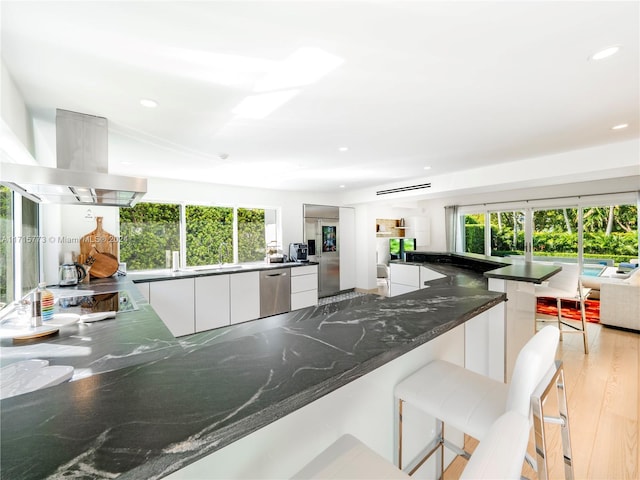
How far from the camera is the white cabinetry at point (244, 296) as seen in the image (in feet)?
14.2

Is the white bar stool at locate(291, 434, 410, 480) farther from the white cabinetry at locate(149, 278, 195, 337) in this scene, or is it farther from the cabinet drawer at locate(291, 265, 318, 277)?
the cabinet drawer at locate(291, 265, 318, 277)

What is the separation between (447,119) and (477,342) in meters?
1.73

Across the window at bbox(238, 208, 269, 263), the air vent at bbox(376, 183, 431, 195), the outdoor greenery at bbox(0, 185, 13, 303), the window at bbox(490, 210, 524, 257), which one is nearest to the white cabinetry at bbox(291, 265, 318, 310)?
the window at bbox(238, 208, 269, 263)

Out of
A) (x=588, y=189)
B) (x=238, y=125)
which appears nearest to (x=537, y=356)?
(x=238, y=125)

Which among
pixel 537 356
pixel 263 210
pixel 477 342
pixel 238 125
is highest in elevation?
pixel 238 125

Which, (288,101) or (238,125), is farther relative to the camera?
(238,125)

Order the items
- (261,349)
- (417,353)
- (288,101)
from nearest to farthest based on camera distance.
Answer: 1. (261,349)
2. (417,353)
3. (288,101)

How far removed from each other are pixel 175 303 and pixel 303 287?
212cm

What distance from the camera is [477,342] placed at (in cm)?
188

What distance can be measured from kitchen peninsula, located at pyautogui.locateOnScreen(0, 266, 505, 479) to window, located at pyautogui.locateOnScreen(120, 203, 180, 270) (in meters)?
3.02

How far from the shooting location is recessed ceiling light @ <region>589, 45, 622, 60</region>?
1.50 m

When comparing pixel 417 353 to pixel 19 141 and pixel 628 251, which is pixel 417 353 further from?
pixel 628 251

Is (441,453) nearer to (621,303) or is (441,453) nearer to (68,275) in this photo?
(68,275)

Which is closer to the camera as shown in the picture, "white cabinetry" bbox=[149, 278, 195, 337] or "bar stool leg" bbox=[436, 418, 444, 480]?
"bar stool leg" bbox=[436, 418, 444, 480]
